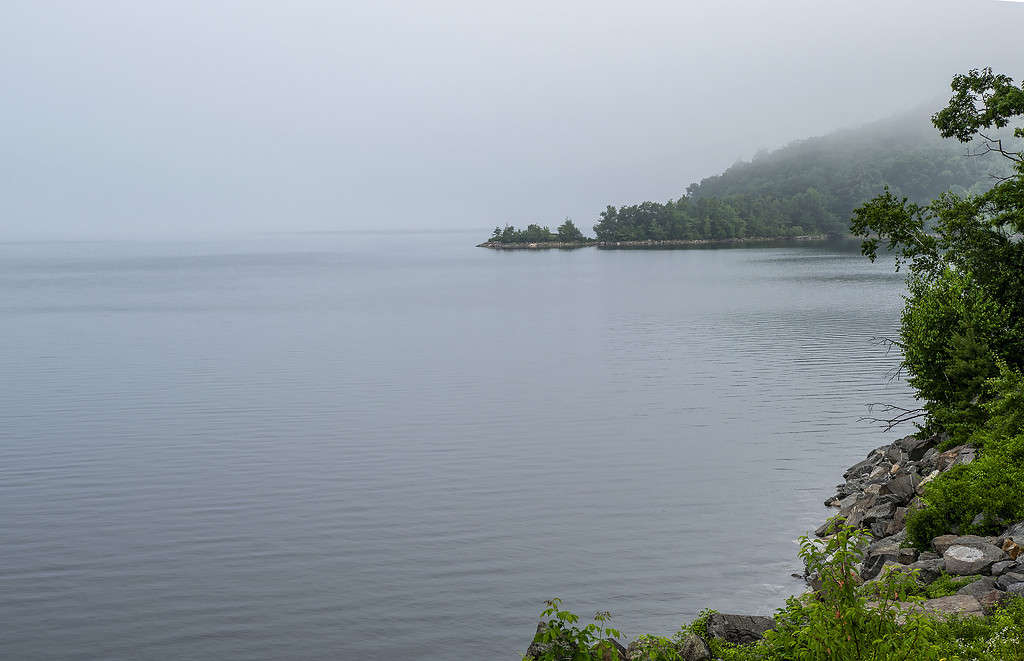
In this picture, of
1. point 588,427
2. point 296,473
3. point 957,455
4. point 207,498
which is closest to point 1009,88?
point 957,455

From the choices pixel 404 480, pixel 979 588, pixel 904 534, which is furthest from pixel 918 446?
pixel 404 480

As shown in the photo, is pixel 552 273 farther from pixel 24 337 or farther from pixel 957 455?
pixel 957 455

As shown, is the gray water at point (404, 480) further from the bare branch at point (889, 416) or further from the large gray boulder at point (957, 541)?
the large gray boulder at point (957, 541)

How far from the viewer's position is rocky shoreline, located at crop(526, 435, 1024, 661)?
47.5ft

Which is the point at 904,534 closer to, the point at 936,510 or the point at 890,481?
the point at 936,510

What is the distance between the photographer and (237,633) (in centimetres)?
1856

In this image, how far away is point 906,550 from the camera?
18.5 meters

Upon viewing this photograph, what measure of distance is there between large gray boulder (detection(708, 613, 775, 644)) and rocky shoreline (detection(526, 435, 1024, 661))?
0.05 feet

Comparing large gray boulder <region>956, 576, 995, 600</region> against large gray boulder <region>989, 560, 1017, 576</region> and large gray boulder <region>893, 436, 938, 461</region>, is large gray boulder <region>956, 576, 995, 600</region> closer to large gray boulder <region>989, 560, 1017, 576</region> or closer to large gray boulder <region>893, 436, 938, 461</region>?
large gray boulder <region>989, 560, 1017, 576</region>

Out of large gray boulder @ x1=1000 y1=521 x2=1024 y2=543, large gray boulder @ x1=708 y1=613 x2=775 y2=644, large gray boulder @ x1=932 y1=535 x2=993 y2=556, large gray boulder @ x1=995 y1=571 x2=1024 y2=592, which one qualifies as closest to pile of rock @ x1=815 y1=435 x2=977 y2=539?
large gray boulder @ x1=932 y1=535 x2=993 y2=556

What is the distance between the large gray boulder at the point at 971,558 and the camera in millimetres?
16062

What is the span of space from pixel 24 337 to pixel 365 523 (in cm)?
5711

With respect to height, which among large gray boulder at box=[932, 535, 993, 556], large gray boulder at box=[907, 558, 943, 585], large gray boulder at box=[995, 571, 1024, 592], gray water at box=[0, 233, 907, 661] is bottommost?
gray water at box=[0, 233, 907, 661]

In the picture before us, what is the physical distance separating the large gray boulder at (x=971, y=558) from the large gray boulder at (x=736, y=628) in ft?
12.1
